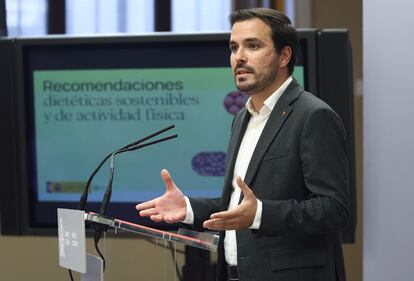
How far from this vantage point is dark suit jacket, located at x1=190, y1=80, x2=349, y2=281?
1809 millimetres

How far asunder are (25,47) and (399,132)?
1.76 m

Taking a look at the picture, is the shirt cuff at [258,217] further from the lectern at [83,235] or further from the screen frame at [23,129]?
the screen frame at [23,129]

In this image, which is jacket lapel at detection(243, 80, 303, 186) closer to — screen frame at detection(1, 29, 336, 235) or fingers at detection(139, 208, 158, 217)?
fingers at detection(139, 208, 158, 217)

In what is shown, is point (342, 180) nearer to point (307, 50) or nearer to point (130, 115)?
point (307, 50)

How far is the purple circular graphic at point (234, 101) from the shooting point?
11.2 ft

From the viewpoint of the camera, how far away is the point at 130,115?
3.48m

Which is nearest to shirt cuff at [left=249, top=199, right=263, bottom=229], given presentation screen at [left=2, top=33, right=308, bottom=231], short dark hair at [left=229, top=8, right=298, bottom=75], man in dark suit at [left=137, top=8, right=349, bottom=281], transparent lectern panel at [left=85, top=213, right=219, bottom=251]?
man in dark suit at [left=137, top=8, right=349, bottom=281]

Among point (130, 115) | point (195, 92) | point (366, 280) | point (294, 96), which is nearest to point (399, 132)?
point (366, 280)

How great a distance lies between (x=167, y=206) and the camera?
195cm

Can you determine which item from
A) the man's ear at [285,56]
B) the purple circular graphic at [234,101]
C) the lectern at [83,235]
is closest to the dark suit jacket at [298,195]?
the man's ear at [285,56]

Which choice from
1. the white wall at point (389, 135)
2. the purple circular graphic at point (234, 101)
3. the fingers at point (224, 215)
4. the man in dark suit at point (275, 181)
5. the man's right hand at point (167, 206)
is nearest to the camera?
the fingers at point (224, 215)

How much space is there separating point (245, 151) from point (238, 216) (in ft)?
1.27

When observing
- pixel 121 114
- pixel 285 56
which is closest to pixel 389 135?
pixel 285 56

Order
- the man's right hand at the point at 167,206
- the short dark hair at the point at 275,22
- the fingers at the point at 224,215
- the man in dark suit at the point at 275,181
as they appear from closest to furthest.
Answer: the fingers at the point at 224,215, the man in dark suit at the point at 275,181, the man's right hand at the point at 167,206, the short dark hair at the point at 275,22
